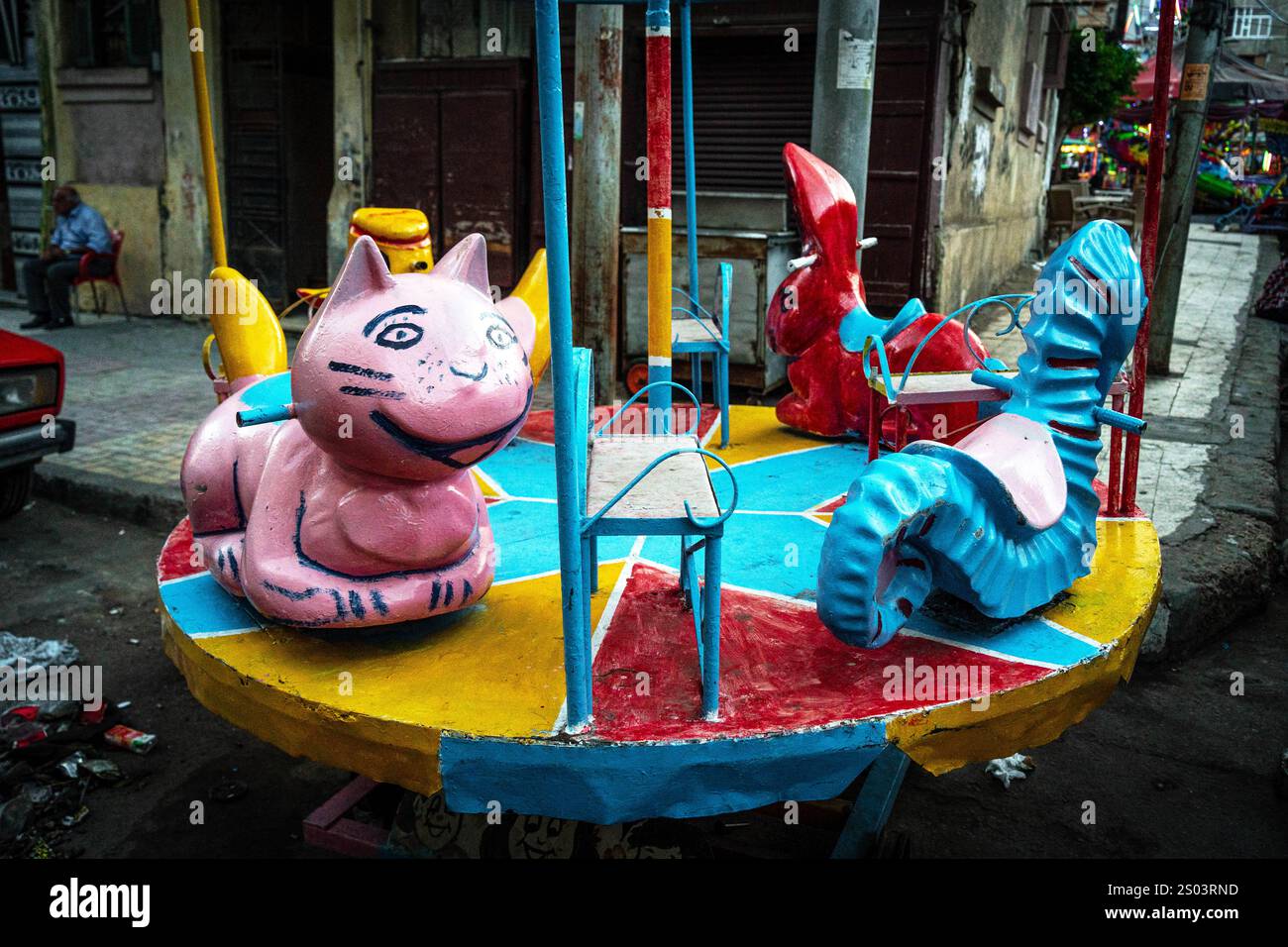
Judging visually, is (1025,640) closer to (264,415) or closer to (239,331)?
(264,415)

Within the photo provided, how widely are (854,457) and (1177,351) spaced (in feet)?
20.2

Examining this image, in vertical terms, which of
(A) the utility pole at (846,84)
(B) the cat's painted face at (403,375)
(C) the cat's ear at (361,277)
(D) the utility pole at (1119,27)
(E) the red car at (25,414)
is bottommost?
(E) the red car at (25,414)

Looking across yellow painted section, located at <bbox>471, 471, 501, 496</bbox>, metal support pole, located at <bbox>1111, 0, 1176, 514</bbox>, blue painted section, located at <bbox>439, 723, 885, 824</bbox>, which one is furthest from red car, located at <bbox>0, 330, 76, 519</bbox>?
metal support pole, located at <bbox>1111, 0, 1176, 514</bbox>

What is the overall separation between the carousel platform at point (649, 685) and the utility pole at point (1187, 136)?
210 inches

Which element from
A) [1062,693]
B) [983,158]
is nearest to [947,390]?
[1062,693]

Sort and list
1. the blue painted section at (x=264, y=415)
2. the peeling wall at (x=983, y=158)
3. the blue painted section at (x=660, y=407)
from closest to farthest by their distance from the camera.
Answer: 1. the blue painted section at (x=264, y=415)
2. the blue painted section at (x=660, y=407)
3. the peeling wall at (x=983, y=158)

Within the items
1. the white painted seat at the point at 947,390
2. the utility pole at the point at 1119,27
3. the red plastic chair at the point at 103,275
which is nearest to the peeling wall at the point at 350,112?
the red plastic chair at the point at 103,275

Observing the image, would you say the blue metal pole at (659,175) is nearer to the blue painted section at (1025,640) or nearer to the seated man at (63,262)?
the blue painted section at (1025,640)

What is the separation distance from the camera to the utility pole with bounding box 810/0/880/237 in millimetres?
4754

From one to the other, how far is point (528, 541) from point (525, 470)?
2.83ft

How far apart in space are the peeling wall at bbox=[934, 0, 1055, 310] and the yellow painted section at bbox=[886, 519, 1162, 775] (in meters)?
5.86

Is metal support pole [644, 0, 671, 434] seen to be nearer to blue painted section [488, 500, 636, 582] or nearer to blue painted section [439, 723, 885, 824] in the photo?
blue painted section [488, 500, 636, 582]

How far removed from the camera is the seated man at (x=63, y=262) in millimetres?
10117

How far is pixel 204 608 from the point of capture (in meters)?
2.62
